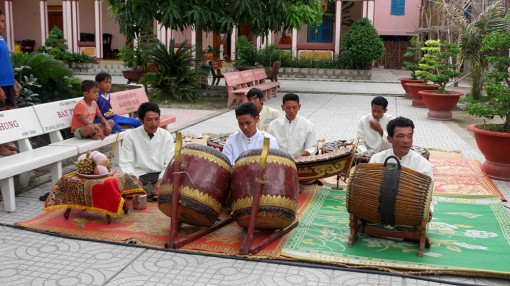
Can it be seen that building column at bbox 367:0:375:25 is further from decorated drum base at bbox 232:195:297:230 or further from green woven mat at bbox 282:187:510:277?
decorated drum base at bbox 232:195:297:230

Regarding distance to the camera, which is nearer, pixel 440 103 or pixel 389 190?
pixel 389 190

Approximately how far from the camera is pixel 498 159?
752 cm

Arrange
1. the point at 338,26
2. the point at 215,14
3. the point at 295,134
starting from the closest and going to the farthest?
the point at 295,134 → the point at 215,14 → the point at 338,26

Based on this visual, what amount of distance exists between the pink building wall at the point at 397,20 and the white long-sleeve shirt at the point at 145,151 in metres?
25.3

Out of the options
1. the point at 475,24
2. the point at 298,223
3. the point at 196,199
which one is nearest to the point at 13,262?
the point at 196,199

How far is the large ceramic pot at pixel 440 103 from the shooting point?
13.0 meters

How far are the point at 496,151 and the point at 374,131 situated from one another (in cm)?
163

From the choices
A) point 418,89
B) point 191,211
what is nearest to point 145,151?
point 191,211

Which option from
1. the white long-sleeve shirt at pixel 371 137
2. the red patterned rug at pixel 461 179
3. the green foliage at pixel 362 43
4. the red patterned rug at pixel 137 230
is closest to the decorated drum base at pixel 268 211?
the red patterned rug at pixel 137 230

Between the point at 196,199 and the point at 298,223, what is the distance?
3.80 feet

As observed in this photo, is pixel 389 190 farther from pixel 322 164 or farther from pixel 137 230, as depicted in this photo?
pixel 137 230

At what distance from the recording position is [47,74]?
9375 millimetres

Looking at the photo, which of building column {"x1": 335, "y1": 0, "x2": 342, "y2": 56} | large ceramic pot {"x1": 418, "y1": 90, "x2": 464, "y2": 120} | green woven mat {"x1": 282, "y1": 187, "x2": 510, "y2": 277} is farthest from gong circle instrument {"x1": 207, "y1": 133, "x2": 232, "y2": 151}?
building column {"x1": 335, "y1": 0, "x2": 342, "y2": 56}

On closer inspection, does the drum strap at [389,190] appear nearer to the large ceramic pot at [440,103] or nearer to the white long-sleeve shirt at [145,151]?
the white long-sleeve shirt at [145,151]
